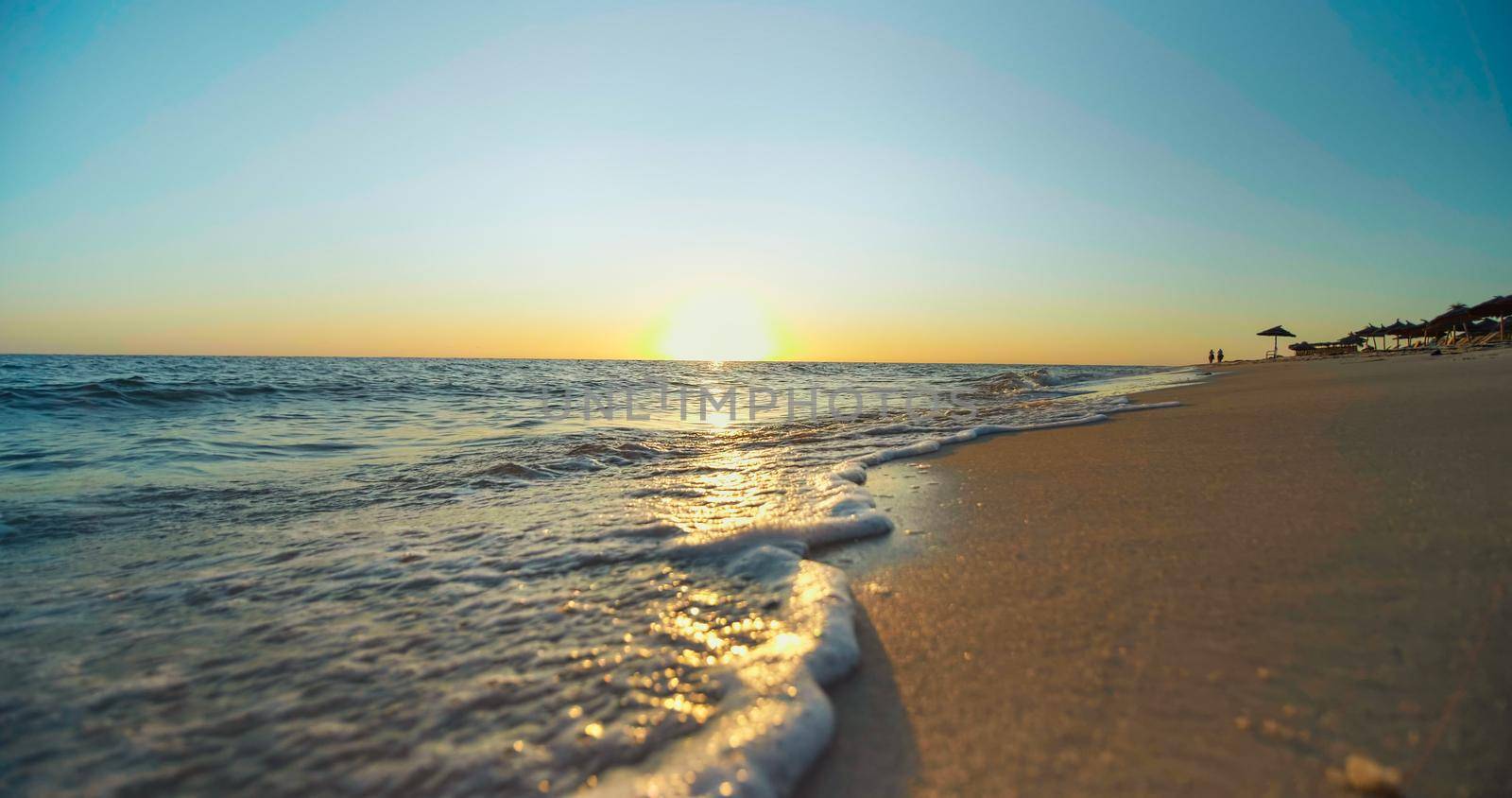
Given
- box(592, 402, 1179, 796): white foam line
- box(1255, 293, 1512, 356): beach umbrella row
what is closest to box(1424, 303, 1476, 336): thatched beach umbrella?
box(1255, 293, 1512, 356): beach umbrella row

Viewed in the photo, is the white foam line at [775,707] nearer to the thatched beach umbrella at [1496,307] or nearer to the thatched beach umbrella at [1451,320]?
the thatched beach umbrella at [1496,307]

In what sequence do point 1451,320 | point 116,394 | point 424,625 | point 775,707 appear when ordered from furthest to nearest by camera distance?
point 1451,320 → point 116,394 → point 424,625 → point 775,707

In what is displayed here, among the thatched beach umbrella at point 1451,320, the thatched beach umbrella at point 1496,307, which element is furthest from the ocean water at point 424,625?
the thatched beach umbrella at point 1451,320

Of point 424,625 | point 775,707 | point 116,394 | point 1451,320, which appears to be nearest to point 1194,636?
point 775,707

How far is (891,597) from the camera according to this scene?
248 centimetres

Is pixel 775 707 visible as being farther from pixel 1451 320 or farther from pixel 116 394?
pixel 1451 320

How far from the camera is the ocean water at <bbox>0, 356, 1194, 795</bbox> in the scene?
5.32 ft

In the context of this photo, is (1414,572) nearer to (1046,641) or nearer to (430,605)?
(1046,641)

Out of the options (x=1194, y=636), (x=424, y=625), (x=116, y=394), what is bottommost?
(x=424, y=625)

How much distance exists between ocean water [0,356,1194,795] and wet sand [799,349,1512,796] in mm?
296

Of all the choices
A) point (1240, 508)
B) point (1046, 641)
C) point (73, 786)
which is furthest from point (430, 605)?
point (1240, 508)

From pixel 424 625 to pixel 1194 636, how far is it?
263cm

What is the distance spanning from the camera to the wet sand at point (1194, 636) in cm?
139

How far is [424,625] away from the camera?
2.43 metres
